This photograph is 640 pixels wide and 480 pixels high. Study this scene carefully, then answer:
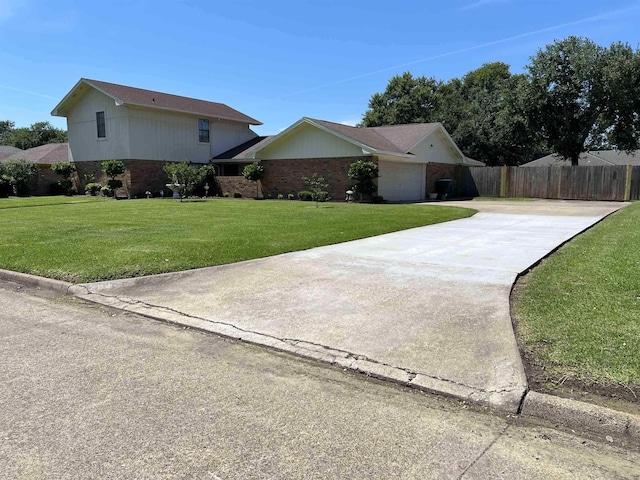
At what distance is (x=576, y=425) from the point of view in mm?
3227

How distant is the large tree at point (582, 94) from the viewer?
30.5m

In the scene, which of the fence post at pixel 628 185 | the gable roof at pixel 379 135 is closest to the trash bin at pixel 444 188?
the gable roof at pixel 379 135

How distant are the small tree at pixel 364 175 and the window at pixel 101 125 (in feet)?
54.6

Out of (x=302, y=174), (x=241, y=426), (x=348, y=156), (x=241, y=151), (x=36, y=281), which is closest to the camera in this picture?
(x=241, y=426)

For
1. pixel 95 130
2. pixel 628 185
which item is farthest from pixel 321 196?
pixel 628 185

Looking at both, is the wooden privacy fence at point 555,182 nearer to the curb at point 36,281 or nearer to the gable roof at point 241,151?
the gable roof at point 241,151

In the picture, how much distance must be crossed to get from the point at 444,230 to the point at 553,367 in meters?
9.22

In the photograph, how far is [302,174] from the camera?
27.5 m

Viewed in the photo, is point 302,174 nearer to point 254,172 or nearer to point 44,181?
point 254,172

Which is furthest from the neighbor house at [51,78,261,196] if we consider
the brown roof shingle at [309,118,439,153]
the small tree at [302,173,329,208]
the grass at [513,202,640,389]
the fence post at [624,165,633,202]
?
the grass at [513,202,640,389]

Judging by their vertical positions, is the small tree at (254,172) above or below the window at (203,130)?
below

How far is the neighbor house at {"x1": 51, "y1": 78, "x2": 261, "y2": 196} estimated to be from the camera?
1126 inches

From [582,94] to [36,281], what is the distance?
120 ft

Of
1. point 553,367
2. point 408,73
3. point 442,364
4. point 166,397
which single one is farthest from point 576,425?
point 408,73
